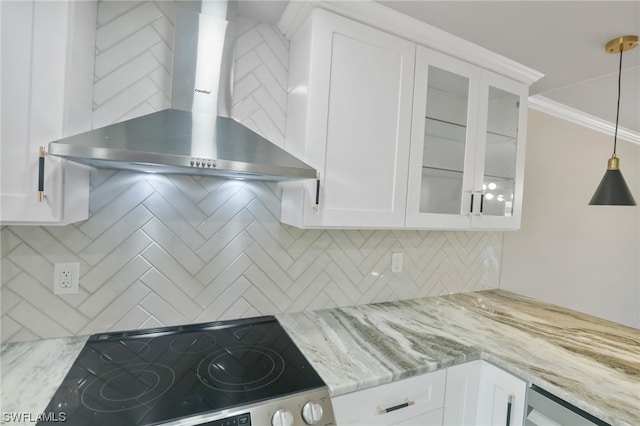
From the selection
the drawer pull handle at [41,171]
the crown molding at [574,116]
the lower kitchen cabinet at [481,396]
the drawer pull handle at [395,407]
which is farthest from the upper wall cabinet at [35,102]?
the crown molding at [574,116]

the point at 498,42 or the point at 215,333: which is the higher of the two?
the point at 498,42

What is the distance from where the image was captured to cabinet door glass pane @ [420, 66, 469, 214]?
58.3 inches

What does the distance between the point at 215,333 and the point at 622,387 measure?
4.91 feet

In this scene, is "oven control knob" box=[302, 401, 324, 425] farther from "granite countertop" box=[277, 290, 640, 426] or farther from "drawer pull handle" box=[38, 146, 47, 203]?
"drawer pull handle" box=[38, 146, 47, 203]

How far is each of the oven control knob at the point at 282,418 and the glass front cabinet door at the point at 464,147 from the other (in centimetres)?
95

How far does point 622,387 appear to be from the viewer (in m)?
0.99

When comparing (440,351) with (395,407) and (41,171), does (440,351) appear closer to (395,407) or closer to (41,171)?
(395,407)

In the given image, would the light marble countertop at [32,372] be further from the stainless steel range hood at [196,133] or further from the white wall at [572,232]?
the white wall at [572,232]

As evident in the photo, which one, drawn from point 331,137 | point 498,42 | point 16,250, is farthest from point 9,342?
point 498,42

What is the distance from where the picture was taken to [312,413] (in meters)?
0.88

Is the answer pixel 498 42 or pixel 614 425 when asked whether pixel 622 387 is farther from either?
pixel 498 42

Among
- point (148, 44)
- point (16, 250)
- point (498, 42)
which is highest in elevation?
point (498, 42)

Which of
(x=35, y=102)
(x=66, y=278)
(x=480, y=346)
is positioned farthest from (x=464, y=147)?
(x=66, y=278)

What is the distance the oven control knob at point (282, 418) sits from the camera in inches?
33.1
